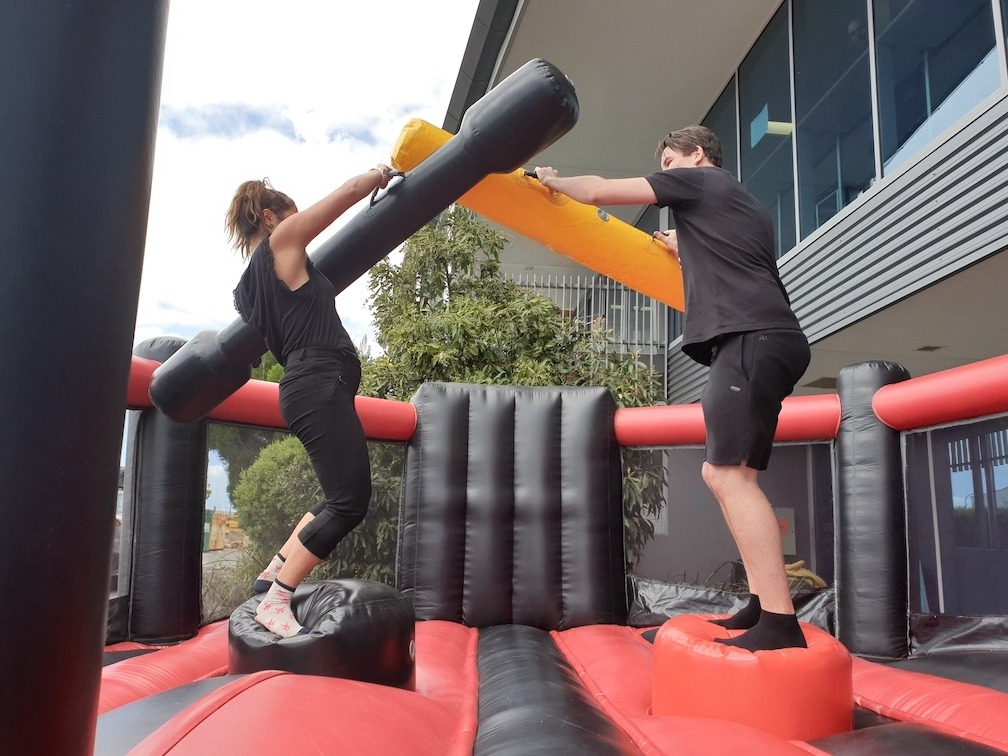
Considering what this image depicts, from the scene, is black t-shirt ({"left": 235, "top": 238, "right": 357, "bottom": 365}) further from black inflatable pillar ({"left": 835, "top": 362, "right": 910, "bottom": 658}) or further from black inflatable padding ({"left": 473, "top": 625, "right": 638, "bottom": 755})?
black inflatable pillar ({"left": 835, "top": 362, "right": 910, "bottom": 658})

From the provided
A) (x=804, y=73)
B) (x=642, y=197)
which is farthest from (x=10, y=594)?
(x=804, y=73)

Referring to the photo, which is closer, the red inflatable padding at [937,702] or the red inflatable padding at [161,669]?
the red inflatable padding at [937,702]

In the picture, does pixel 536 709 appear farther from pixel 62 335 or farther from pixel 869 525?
pixel 869 525

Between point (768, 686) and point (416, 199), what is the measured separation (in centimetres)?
128

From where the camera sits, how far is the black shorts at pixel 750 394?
64.2 inches

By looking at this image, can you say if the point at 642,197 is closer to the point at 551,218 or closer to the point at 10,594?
the point at 551,218

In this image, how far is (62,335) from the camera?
18.3 inches

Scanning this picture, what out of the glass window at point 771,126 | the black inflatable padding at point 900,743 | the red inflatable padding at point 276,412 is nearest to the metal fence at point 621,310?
the glass window at point 771,126

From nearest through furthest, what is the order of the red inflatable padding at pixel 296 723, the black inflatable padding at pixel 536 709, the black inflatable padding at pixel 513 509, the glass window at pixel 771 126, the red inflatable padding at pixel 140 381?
the red inflatable padding at pixel 296 723 < the black inflatable padding at pixel 536 709 < the red inflatable padding at pixel 140 381 < the black inflatable padding at pixel 513 509 < the glass window at pixel 771 126

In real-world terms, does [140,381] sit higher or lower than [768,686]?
higher

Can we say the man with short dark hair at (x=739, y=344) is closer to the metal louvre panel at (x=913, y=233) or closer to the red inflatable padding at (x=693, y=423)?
the red inflatable padding at (x=693, y=423)

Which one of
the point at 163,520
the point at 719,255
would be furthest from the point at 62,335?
the point at 163,520

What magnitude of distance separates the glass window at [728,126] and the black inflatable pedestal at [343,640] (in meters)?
5.46

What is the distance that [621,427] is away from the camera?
2898 mm
